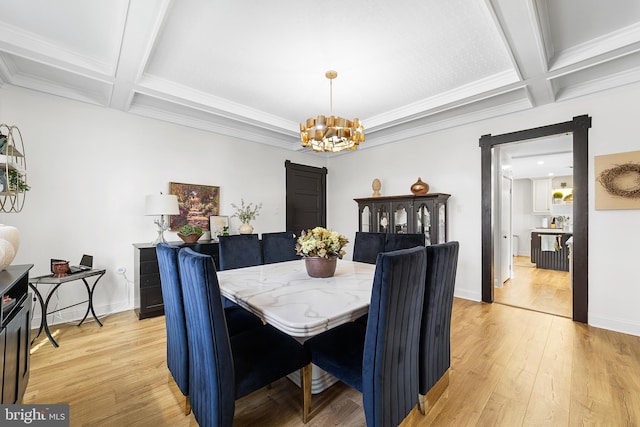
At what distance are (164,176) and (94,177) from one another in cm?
71

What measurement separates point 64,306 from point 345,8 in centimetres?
396

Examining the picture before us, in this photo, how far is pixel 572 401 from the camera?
1.70 meters

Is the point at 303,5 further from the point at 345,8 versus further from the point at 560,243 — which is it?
the point at 560,243

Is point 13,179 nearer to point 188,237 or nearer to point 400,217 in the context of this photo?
point 188,237

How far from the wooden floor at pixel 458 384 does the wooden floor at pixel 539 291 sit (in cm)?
71

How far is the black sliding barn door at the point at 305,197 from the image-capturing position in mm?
5008

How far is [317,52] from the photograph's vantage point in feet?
7.80

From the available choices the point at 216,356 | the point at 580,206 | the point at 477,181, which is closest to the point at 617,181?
the point at 580,206

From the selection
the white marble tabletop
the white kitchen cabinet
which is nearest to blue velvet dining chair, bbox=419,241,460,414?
the white marble tabletop

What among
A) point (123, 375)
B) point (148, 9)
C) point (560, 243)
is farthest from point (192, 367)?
point (560, 243)

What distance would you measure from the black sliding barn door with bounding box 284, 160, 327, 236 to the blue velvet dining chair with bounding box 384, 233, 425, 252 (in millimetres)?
2504

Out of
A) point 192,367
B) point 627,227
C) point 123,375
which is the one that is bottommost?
point 123,375

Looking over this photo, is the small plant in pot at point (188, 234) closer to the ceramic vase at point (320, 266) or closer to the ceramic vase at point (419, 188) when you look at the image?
the ceramic vase at point (320, 266)

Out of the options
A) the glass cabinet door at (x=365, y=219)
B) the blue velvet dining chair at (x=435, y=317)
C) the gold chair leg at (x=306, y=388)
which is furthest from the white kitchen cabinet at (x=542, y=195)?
the gold chair leg at (x=306, y=388)
